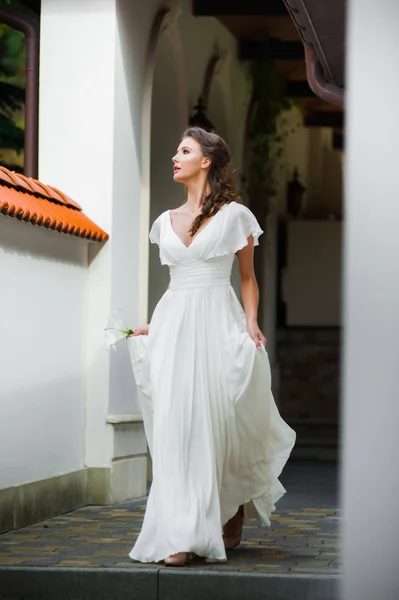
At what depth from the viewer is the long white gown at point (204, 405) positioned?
567 cm

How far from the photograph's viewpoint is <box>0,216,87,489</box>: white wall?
6.89 meters

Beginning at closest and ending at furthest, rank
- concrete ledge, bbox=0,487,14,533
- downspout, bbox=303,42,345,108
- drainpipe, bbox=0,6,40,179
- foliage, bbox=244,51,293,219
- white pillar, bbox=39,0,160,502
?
1. concrete ledge, bbox=0,487,14,533
2. white pillar, bbox=39,0,160,502
3. downspout, bbox=303,42,345,108
4. drainpipe, bbox=0,6,40,179
5. foliage, bbox=244,51,293,219

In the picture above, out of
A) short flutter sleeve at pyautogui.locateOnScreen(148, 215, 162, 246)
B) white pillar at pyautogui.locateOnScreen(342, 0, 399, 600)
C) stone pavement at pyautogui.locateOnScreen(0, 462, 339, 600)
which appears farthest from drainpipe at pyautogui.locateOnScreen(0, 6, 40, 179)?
white pillar at pyautogui.locateOnScreen(342, 0, 399, 600)

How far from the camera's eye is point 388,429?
2146 mm

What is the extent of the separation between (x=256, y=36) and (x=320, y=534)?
785 centimetres

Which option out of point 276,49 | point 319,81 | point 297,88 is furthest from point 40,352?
point 297,88

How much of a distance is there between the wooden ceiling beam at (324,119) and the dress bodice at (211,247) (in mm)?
13027

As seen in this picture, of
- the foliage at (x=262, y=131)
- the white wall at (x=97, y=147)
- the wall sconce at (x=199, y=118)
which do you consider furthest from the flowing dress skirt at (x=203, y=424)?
the foliage at (x=262, y=131)

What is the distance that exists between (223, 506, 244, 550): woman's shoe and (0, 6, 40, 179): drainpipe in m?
3.47

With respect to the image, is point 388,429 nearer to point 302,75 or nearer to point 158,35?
point 158,35

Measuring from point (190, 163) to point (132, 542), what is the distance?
6.26ft

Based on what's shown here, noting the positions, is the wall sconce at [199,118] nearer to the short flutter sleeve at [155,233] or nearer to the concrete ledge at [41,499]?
the concrete ledge at [41,499]

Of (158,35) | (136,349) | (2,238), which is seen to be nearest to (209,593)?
(136,349)

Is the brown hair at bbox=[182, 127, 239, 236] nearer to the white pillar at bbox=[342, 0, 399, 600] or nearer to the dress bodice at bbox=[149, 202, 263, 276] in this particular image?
the dress bodice at bbox=[149, 202, 263, 276]
